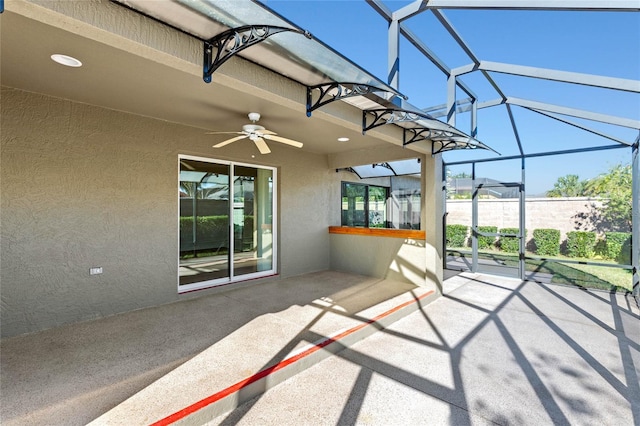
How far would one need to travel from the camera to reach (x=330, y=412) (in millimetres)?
2184

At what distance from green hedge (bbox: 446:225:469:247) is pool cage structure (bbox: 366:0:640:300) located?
27.9 inches

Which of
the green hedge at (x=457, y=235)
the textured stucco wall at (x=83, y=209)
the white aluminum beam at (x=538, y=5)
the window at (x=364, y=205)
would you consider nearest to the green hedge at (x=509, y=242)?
the green hedge at (x=457, y=235)

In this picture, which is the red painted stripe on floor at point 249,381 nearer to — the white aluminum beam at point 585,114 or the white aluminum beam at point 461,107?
the white aluminum beam at point 461,107

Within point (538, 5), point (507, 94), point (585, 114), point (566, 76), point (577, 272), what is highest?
point (507, 94)

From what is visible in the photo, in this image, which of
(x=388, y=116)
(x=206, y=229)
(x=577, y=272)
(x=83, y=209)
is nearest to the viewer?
(x=83, y=209)

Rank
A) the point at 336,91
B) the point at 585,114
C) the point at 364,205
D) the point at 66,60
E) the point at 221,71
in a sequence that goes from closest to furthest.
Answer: the point at 221,71
the point at 66,60
the point at 336,91
the point at 585,114
the point at 364,205

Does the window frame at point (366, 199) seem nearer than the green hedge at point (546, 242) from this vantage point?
No

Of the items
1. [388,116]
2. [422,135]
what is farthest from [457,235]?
[388,116]

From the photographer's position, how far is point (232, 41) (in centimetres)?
209

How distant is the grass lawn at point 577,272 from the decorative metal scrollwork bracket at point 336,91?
226 inches

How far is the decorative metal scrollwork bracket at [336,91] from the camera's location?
2799 mm

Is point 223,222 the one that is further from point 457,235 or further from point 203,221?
point 457,235

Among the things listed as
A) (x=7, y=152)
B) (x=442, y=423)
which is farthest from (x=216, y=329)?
(x=7, y=152)

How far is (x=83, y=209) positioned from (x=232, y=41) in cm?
292
